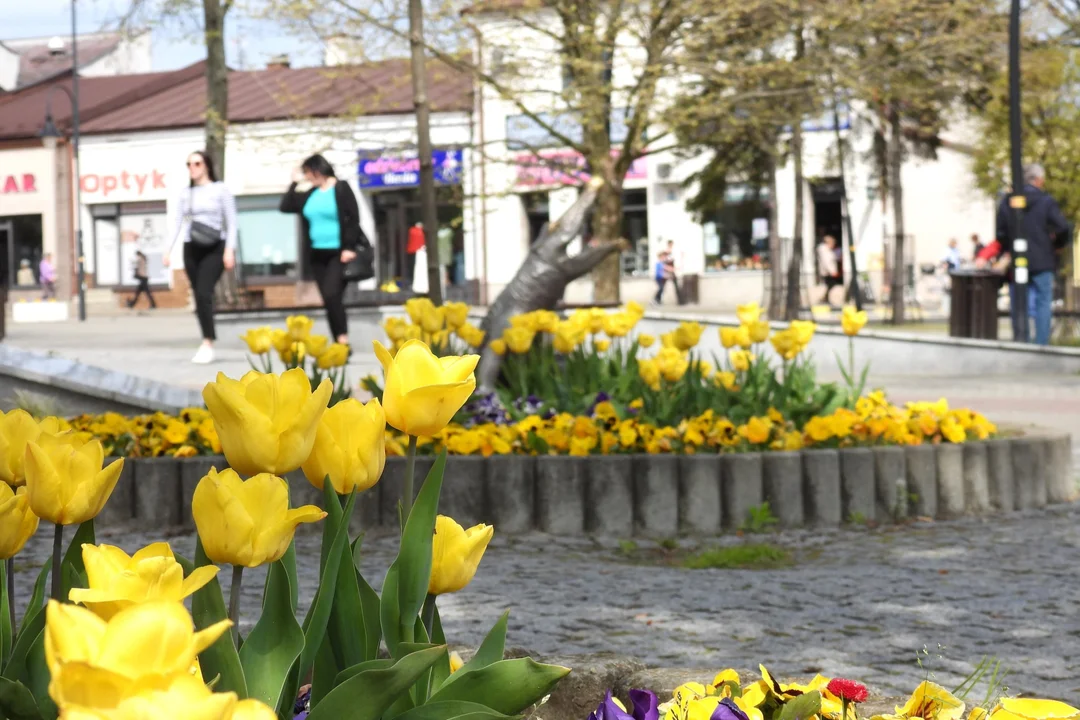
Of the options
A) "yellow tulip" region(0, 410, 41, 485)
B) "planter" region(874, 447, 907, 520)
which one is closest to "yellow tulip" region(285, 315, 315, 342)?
"planter" region(874, 447, 907, 520)

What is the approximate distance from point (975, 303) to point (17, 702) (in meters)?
15.8

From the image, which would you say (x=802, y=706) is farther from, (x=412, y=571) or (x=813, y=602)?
(x=813, y=602)

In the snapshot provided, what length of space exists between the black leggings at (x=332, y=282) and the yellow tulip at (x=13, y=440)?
9.94 metres

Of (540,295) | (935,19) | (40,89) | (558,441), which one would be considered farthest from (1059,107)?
(40,89)

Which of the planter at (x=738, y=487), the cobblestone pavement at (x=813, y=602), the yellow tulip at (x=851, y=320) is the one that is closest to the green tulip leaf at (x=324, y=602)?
the cobblestone pavement at (x=813, y=602)

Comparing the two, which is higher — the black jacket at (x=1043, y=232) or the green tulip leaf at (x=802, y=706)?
the black jacket at (x=1043, y=232)

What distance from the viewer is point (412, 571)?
1572 millimetres

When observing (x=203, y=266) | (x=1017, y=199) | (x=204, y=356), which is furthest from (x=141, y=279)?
(x=203, y=266)

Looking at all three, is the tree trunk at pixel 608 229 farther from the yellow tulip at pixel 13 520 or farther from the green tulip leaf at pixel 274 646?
the green tulip leaf at pixel 274 646

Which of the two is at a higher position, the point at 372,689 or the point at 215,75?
the point at 215,75

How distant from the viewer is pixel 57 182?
1754 inches

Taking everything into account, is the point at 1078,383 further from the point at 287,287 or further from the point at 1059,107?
the point at 287,287

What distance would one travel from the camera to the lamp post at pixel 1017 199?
52.5 feet

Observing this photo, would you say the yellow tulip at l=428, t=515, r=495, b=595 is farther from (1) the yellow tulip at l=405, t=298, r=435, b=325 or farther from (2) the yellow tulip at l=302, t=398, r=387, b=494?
(1) the yellow tulip at l=405, t=298, r=435, b=325
